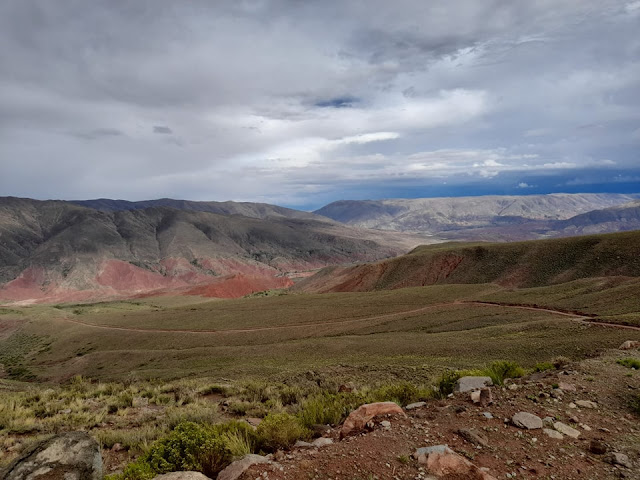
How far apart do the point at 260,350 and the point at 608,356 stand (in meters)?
25.5

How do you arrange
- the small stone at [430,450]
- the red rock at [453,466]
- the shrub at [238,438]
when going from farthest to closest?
the shrub at [238,438], the small stone at [430,450], the red rock at [453,466]

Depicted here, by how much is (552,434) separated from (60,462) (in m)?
9.59

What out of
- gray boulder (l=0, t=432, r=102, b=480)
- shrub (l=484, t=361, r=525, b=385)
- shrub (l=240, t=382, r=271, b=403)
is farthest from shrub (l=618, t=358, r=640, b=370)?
gray boulder (l=0, t=432, r=102, b=480)

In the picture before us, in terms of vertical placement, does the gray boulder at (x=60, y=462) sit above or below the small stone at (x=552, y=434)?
above

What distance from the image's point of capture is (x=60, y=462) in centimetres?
677

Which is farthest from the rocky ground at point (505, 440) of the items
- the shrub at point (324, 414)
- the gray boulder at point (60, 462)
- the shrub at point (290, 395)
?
the shrub at point (290, 395)

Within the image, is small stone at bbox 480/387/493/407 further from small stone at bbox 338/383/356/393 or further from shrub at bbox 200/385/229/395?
shrub at bbox 200/385/229/395

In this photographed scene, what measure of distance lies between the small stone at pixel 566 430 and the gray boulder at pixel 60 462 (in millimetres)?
9326

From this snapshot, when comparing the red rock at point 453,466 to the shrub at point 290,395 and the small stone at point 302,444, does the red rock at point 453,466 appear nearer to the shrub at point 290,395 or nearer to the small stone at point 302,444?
the small stone at point 302,444

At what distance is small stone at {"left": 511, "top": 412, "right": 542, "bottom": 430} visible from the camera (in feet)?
25.9

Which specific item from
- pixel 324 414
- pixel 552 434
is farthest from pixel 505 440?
pixel 324 414

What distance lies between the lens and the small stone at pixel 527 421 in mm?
7890

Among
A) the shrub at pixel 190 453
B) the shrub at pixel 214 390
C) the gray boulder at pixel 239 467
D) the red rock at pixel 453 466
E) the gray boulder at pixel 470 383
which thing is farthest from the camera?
the shrub at pixel 214 390

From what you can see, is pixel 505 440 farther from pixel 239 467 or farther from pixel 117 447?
pixel 117 447
